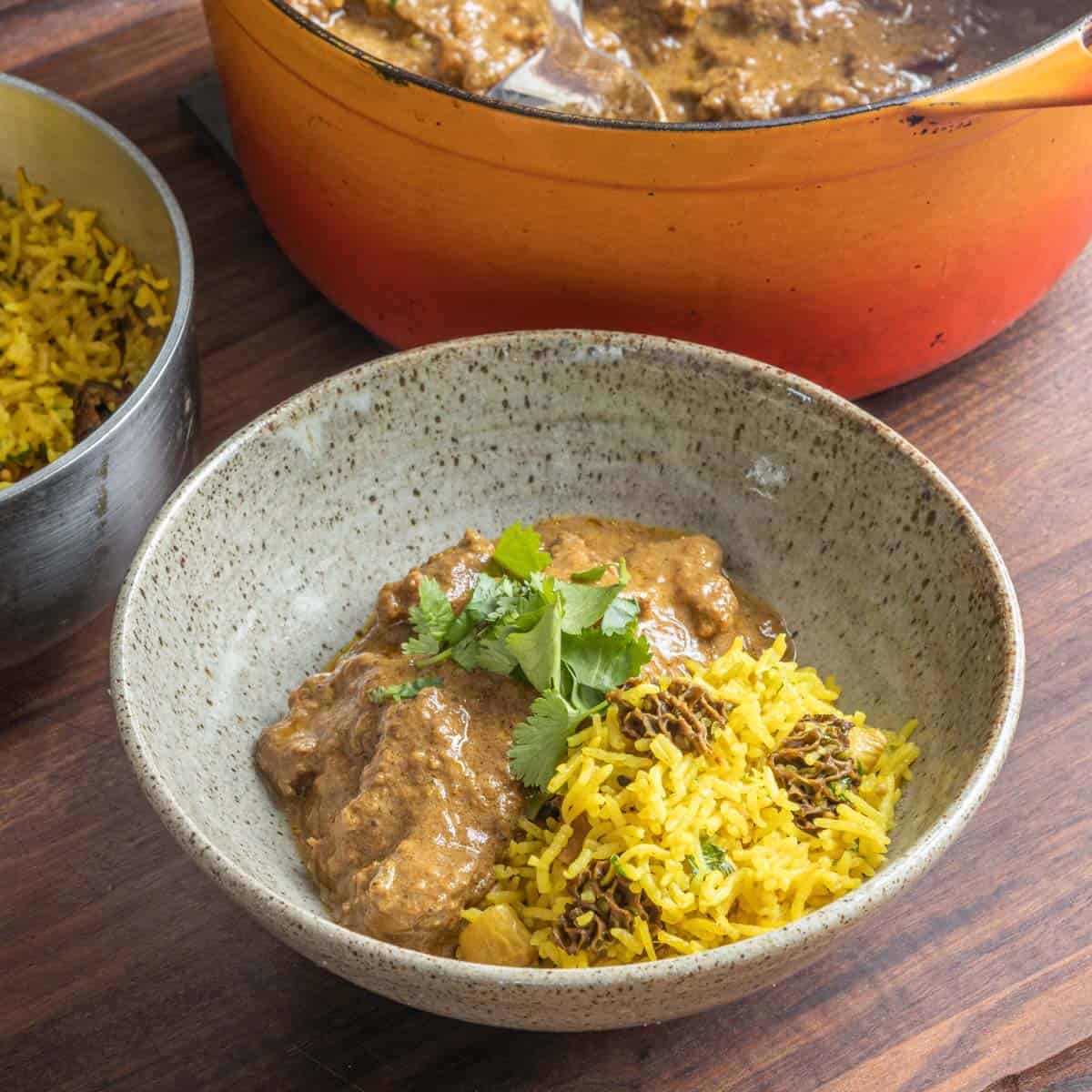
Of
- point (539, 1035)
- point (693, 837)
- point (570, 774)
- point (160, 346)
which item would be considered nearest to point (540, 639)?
point (570, 774)

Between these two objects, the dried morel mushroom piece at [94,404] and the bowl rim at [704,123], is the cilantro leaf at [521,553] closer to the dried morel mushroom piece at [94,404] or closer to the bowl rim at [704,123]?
the bowl rim at [704,123]

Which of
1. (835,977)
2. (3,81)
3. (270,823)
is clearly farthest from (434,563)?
(3,81)

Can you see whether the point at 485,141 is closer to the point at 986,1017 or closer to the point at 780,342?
the point at 780,342

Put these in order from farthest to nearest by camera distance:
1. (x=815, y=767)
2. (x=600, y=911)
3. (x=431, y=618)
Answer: (x=431, y=618), (x=815, y=767), (x=600, y=911)

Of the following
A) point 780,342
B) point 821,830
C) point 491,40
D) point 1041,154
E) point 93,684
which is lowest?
point 93,684

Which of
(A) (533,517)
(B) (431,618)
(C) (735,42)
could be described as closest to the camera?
(B) (431,618)

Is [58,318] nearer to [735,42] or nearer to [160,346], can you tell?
[160,346]

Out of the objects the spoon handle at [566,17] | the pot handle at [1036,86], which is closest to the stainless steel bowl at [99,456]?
the spoon handle at [566,17]

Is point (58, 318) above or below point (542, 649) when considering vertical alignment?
below
